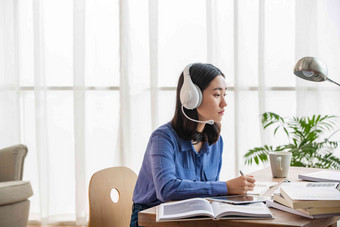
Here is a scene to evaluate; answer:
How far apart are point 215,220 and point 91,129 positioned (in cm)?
258

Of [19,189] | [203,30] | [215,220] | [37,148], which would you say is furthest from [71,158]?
[215,220]

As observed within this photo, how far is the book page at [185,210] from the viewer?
134 cm

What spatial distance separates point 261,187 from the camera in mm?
1821

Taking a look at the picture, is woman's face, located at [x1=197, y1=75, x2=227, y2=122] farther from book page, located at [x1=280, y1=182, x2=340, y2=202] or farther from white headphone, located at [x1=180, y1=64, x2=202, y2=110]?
book page, located at [x1=280, y1=182, x2=340, y2=202]

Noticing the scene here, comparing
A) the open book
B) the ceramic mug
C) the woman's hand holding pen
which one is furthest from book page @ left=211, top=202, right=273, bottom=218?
the ceramic mug

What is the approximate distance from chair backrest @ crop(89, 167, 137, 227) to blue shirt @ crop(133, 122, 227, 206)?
0.08m

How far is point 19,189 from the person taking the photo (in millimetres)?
3170

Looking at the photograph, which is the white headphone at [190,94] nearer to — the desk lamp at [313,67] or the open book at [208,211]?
the desk lamp at [313,67]

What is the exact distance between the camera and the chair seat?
10.1 feet

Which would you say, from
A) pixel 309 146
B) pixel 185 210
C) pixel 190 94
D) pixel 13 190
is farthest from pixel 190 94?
pixel 13 190

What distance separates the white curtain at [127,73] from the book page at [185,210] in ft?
6.58

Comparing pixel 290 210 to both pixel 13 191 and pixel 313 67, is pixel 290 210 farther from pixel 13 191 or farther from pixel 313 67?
pixel 13 191

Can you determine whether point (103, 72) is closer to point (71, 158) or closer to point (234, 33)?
point (71, 158)

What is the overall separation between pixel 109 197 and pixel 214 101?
576mm
